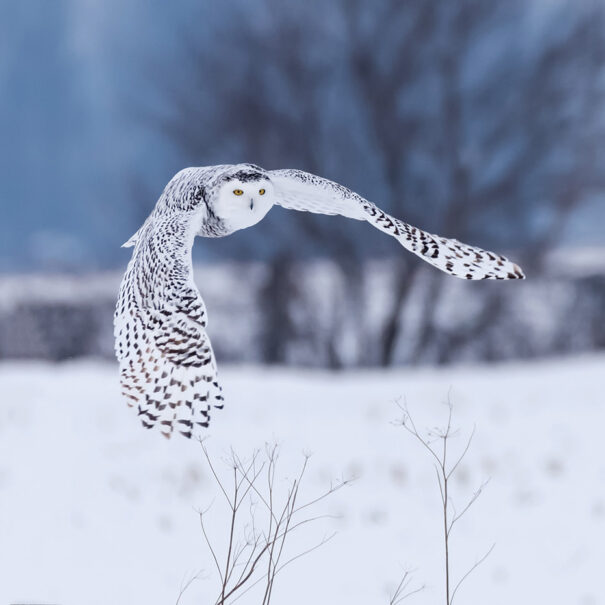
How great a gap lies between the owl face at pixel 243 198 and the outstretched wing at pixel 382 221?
13cm

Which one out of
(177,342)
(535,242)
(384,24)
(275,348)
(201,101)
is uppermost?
(384,24)

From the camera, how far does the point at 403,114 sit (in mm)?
12422

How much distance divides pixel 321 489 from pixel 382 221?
4.70m

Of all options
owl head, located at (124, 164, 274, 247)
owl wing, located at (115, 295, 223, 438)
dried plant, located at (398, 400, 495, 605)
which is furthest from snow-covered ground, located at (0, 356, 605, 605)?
owl head, located at (124, 164, 274, 247)

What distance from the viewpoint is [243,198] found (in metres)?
1.35

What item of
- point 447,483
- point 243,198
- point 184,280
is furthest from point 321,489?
point 243,198

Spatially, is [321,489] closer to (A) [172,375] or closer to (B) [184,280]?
(A) [172,375]

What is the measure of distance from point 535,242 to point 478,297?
3.94 feet

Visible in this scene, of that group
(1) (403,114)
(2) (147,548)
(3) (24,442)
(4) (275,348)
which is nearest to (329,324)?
(4) (275,348)

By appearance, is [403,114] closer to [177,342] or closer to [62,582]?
[62,582]

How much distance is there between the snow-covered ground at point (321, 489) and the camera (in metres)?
4.40

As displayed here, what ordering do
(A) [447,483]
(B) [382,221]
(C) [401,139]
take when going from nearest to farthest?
(B) [382,221]
(A) [447,483]
(C) [401,139]

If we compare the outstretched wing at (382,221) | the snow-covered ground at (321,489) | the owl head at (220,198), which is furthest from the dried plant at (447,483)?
the owl head at (220,198)

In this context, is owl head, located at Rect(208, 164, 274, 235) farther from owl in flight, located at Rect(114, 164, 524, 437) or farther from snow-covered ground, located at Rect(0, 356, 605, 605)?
snow-covered ground, located at Rect(0, 356, 605, 605)
